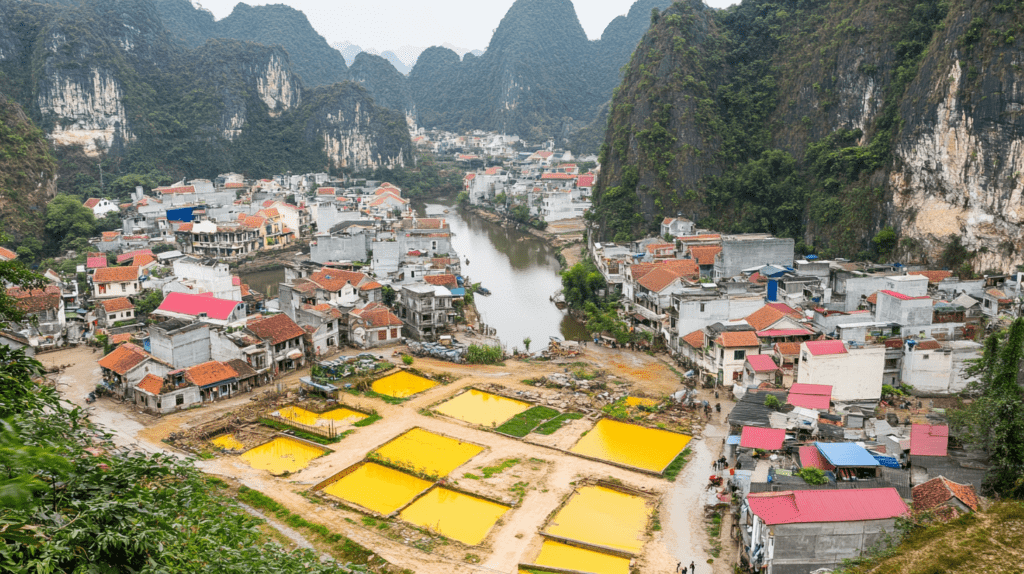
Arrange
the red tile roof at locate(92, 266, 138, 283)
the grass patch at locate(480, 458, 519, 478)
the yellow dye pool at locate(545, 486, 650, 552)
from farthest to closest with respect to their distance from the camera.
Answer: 1. the red tile roof at locate(92, 266, 138, 283)
2. the grass patch at locate(480, 458, 519, 478)
3. the yellow dye pool at locate(545, 486, 650, 552)

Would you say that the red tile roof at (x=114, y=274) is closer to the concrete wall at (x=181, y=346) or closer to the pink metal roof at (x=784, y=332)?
the concrete wall at (x=181, y=346)

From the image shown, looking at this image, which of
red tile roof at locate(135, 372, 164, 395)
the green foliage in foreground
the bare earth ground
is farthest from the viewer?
red tile roof at locate(135, 372, 164, 395)

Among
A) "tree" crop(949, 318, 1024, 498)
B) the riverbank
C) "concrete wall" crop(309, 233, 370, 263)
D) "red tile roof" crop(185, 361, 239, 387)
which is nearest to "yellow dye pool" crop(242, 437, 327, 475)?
"red tile roof" crop(185, 361, 239, 387)

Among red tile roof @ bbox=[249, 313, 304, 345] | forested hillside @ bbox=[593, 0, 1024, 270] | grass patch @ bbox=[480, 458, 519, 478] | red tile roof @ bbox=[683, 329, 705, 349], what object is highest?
forested hillside @ bbox=[593, 0, 1024, 270]

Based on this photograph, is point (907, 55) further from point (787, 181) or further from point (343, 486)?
point (343, 486)

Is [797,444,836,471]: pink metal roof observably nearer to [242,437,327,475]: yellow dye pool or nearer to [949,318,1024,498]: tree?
[949,318,1024,498]: tree

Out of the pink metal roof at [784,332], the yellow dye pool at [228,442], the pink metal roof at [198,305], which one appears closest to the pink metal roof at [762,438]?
the pink metal roof at [784,332]
